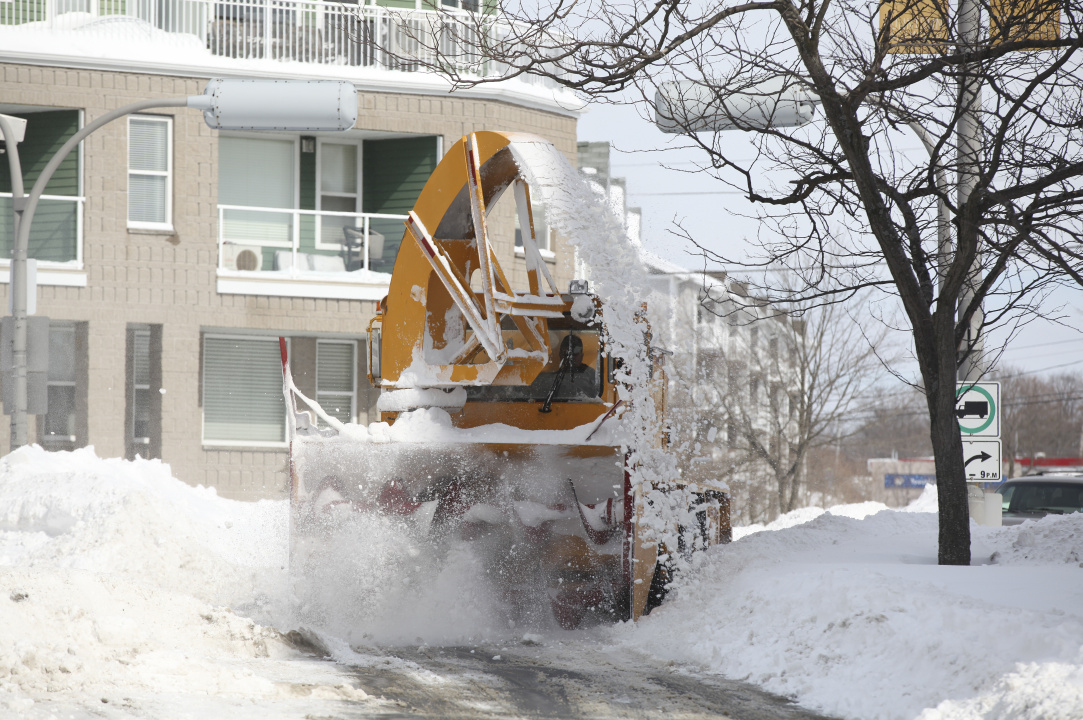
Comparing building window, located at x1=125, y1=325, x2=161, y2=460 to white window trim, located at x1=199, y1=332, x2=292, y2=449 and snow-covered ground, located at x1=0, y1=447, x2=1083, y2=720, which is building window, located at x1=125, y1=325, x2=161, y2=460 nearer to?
white window trim, located at x1=199, y1=332, x2=292, y2=449

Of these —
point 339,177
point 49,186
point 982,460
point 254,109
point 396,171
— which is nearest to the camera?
point 982,460

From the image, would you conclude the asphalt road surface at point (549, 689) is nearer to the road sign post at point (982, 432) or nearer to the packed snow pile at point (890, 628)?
the packed snow pile at point (890, 628)

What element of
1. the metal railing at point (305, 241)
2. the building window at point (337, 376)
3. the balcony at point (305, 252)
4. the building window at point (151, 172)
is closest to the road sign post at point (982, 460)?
the balcony at point (305, 252)

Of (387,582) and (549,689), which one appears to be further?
(387,582)

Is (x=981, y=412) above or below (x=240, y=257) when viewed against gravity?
below

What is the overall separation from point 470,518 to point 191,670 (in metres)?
2.83

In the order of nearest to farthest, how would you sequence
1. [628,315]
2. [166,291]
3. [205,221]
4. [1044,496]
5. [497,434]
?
[628,315] → [497,434] → [1044,496] → [166,291] → [205,221]

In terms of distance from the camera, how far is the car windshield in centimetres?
1480

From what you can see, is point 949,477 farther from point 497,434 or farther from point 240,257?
point 240,257

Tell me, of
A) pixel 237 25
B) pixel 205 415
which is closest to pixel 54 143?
pixel 237 25

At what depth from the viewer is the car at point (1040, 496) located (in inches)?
581

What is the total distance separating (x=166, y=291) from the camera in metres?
19.0

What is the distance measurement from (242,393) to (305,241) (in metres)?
A: 3.02

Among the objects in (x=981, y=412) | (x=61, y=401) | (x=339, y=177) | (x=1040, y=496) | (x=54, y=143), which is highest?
(x=54, y=143)
